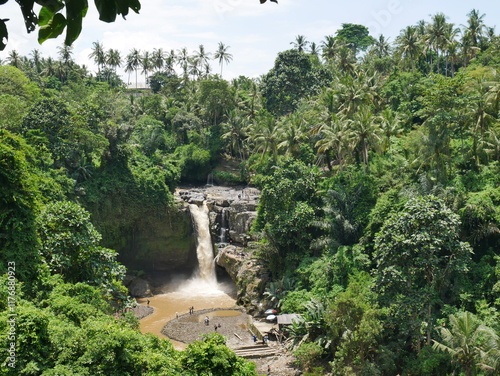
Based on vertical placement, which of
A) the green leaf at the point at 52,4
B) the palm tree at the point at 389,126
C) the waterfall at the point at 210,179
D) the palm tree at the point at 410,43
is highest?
the palm tree at the point at 410,43

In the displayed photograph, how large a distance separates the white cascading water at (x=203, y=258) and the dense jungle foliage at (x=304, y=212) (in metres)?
3.06

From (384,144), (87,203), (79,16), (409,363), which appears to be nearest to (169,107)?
(87,203)

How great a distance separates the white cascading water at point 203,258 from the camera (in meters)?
38.8

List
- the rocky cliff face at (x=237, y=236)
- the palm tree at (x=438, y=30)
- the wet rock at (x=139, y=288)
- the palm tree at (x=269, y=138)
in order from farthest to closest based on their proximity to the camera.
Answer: the palm tree at (x=438, y=30)
the palm tree at (x=269, y=138)
the wet rock at (x=139, y=288)
the rocky cliff face at (x=237, y=236)

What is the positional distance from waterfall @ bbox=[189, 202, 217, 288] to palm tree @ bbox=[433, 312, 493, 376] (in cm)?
2294

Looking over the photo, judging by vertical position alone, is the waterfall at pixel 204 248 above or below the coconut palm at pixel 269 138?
below

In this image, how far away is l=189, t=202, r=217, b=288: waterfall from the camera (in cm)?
3934

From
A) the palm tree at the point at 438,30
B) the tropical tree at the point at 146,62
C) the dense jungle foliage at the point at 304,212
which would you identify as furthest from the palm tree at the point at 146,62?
the palm tree at the point at 438,30

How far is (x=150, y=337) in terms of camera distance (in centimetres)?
1513

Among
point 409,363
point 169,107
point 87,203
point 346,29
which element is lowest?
point 409,363

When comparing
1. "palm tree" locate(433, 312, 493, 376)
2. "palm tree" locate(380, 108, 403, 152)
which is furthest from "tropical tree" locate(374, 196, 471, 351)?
"palm tree" locate(380, 108, 403, 152)

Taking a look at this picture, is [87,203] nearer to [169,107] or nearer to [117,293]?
[117,293]

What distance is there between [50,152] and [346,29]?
6436 centimetres

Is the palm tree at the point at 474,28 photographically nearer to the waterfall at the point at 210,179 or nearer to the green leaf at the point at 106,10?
the waterfall at the point at 210,179
